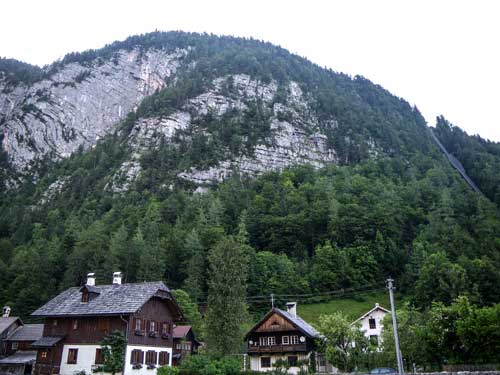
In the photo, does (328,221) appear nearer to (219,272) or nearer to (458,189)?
(458,189)

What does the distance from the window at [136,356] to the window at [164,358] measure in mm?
3001

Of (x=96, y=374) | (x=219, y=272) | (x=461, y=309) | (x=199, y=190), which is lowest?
(x=96, y=374)

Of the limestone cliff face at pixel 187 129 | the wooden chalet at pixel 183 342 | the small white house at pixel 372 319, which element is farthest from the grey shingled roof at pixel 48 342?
the limestone cliff face at pixel 187 129

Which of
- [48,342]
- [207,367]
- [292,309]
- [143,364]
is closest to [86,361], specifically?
[48,342]

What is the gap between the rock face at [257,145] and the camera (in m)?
155

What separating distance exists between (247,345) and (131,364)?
21.5 m

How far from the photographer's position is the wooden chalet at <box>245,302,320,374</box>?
54406 millimetres

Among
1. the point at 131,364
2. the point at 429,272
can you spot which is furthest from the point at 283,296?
the point at 131,364

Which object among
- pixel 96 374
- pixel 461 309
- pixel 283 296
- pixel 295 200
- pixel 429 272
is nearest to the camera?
pixel 461 309

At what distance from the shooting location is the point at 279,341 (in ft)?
184

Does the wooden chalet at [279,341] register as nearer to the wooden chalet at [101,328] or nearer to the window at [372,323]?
the window at [372,323]

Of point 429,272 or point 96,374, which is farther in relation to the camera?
point 429,272

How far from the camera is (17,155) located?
183 m

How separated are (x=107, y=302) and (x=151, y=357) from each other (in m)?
6.79
